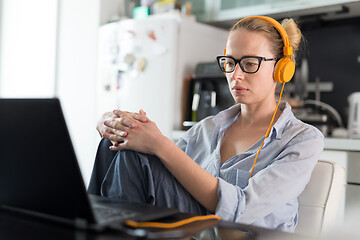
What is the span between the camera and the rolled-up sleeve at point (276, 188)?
97cm

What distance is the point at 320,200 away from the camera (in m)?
1.21

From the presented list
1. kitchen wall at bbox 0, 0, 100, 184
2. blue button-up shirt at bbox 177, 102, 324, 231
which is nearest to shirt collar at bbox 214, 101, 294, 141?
blue button-up shirt at bbox 177, 102, 324, 231

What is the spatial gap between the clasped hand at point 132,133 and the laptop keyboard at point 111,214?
0.96 feet

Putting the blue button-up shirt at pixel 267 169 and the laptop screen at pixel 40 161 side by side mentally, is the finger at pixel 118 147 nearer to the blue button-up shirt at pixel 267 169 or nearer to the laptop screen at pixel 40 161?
the blue button-up shirt at pixel 267 169

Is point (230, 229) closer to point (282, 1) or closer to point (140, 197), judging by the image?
point (140, 197)

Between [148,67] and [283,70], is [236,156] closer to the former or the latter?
[283,70]

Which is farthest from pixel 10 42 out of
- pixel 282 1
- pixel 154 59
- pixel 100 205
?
pixel 100 205

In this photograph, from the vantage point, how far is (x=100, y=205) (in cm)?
77

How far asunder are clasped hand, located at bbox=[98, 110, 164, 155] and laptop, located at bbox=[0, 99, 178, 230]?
316 mm

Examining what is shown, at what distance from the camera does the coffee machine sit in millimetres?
2787

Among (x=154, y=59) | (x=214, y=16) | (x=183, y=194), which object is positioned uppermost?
(x=214, y=16)

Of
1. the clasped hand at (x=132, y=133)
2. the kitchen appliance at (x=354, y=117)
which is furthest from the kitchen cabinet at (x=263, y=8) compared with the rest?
the clasped hand at (x=132, y=133)

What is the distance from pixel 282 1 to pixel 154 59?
895 mm

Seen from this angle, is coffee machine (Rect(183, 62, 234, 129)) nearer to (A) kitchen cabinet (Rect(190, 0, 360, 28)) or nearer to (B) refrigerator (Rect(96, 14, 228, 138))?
(B) refrigerator (Rect(96, 14, 228, 138))
